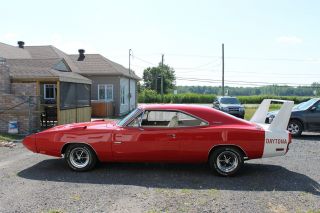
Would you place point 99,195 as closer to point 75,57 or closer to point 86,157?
point 86,157

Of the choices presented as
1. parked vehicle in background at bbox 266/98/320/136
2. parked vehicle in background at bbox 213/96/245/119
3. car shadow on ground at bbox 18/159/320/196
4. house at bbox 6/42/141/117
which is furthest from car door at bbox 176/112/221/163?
parked vehicle in background at bbox 213/96/245/119

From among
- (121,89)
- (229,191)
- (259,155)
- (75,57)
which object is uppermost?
(75,57)

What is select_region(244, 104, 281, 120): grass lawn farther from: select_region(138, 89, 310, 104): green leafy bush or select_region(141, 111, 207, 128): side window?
select_region(138, 89, 310, 104): green leafy bush

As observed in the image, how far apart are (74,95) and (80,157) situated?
30.2ft

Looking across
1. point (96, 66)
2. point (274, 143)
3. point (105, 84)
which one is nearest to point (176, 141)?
point (274, 143)

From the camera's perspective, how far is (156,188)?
5.79 metres

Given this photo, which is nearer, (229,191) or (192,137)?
(229,191)

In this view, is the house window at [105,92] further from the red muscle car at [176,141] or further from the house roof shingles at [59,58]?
the red muscle car at [176,141]

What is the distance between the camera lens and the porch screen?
14277 millimetres

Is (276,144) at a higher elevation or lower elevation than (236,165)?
higher

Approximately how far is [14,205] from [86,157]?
82.7 inches

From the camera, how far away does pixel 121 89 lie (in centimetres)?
2684

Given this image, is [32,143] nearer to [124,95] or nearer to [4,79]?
[4,79]

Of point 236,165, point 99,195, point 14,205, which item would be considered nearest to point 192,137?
point 236,165
